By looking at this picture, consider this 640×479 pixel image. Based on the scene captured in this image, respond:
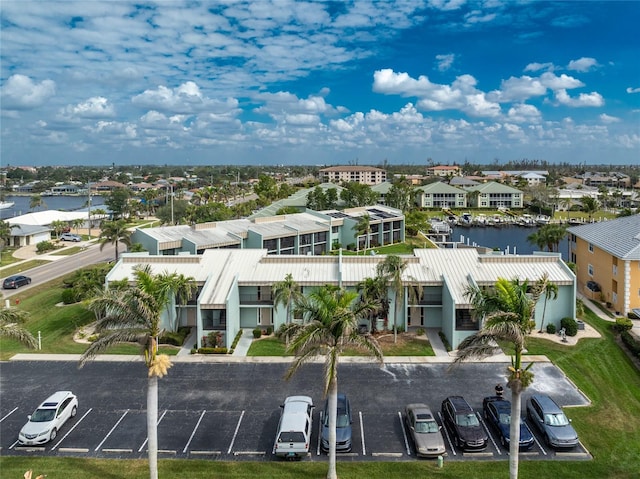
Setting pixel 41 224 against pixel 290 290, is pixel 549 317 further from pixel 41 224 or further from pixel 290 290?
pixel 41 224

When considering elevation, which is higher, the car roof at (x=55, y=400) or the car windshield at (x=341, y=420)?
the car roof at (x=55, y=400)

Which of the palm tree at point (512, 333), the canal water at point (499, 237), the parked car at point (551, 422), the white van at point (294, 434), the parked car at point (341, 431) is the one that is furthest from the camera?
the canal water at point (499, 237)

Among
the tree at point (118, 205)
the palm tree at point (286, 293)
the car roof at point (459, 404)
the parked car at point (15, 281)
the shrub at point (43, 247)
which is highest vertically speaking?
the tree at point (118, 205)

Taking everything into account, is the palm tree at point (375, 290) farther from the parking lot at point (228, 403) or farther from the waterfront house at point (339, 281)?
the parking lot at point (228, 403)

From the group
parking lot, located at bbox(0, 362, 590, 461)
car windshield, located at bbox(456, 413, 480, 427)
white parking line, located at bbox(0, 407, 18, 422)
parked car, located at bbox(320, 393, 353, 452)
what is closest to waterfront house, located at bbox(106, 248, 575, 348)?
parking lot, located at bbox(0, 362, 590, 461)

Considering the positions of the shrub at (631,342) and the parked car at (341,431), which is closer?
the parked car at (341,431)

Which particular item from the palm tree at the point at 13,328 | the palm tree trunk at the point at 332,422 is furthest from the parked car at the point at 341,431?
the palm tree at the point at 13,328
